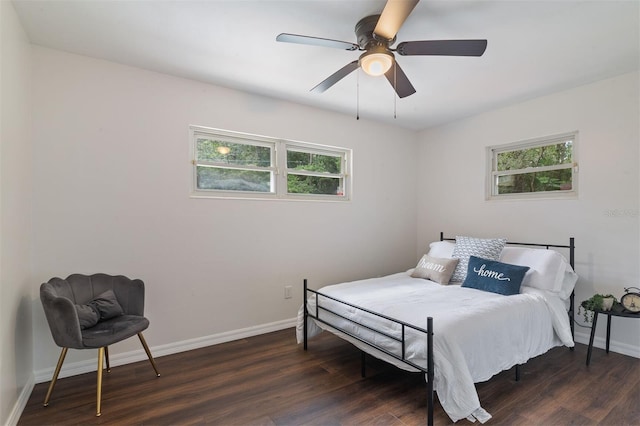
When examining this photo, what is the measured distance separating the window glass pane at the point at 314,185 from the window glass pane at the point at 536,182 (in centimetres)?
199

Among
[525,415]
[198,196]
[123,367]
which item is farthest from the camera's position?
[198,196]

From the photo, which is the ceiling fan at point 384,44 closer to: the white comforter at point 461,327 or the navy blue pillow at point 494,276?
the white comforter at point 461,327

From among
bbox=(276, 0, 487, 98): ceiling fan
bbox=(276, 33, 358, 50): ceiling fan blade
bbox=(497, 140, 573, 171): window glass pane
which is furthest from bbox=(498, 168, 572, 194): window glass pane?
bbox=(276, 33, 358, 50): ceiling fan blade

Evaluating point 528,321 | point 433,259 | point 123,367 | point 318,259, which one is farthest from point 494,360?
point 123,367

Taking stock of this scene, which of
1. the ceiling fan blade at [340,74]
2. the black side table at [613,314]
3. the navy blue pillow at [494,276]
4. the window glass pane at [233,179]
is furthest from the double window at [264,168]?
the black side table at [613,314]

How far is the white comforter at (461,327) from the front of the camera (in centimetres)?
187

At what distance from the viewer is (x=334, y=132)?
155 inches

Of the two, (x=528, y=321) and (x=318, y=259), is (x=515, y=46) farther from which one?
(x=318, y=259)

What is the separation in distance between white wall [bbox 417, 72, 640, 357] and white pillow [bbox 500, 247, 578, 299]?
40cm

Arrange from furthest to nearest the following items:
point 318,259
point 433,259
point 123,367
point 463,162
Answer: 1. point 463,162
2. point 318,259
3. point 433,259
4. point 123,367

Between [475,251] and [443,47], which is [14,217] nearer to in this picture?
[443,47]

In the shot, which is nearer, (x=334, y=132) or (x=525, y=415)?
(x=525, y=415)

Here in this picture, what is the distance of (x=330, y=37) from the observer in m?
2.29

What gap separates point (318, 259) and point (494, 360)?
6.85 feet
